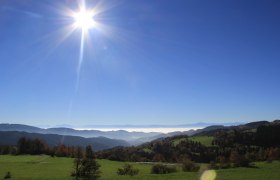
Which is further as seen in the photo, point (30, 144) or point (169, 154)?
point (169, 154)

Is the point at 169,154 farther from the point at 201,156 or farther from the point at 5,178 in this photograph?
the point at 5,178

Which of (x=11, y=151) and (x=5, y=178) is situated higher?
(x=11, y=151)

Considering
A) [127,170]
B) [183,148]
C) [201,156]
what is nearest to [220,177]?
[127,170]

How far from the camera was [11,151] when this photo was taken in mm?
122562

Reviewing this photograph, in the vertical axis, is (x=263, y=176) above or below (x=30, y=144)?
below

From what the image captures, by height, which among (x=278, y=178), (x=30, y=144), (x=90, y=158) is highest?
(x=30, y=144)

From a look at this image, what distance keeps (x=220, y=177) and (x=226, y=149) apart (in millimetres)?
155231

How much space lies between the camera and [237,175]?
151 feet

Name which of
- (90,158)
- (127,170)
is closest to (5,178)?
(90,158)

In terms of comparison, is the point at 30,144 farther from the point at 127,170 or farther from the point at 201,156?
the point at 201,156

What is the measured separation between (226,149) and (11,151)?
119413 mm

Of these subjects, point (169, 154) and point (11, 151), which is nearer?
point (11, 151)

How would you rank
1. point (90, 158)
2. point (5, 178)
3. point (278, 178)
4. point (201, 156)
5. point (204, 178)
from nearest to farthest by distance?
point (278, 178) < point (204, 178) < point (5, 178) < point (90, 158) < point (201, 156)

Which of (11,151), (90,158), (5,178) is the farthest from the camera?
(11,151)
